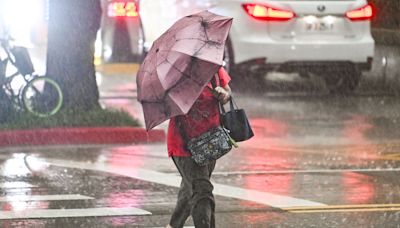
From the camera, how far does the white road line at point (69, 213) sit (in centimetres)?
822

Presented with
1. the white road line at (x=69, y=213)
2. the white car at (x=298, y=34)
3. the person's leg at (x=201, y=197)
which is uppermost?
the person's leg at (x=201, y=197)

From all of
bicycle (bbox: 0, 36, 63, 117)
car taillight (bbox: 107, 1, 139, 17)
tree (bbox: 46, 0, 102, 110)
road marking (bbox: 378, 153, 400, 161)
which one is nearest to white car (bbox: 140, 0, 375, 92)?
tree (bbox: 46, 0, 102, 110)

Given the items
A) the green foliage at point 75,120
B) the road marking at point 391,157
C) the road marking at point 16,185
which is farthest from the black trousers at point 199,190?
the green foliage at point 75,120

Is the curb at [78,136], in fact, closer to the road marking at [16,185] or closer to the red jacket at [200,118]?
the road marking at [16,185]

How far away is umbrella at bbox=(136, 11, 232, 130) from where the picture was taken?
6590 mm

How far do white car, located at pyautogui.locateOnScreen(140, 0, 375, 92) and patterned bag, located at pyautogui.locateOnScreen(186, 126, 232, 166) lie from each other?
862cm

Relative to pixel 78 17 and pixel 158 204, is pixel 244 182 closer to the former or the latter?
pixel 158 204

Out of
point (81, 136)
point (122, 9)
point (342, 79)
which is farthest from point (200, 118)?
point (122, 9)

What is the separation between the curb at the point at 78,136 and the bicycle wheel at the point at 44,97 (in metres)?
0.76

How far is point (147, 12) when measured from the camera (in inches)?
703

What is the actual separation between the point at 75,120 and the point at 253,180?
10.7 feet

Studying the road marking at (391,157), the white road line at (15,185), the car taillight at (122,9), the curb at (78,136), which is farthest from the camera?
the car taillight at (122,9)

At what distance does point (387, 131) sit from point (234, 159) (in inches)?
107

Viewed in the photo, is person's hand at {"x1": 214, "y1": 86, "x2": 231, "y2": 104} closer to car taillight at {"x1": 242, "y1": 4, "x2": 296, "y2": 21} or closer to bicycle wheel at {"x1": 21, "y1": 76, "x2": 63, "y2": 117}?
bicycle wheel at {"x1": 21, "y1": 76, "x2": 63, "y2": 117}
